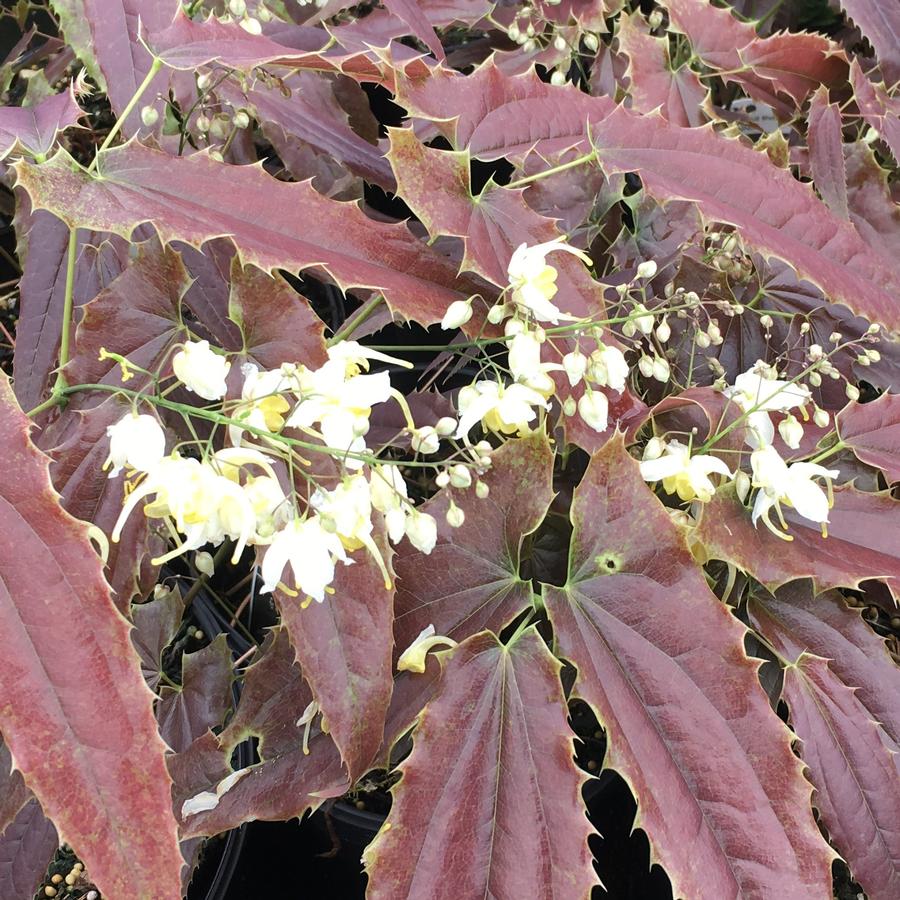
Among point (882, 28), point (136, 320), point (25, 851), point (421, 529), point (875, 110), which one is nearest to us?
point (421, 529)

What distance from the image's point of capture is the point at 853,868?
67 cm

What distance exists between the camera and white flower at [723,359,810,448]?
25.2 inches

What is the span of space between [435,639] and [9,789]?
13.6 inches

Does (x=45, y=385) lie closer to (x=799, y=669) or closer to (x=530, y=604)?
(x=530, y=604)

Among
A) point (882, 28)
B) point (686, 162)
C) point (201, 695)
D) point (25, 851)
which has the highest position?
point (882, 28)

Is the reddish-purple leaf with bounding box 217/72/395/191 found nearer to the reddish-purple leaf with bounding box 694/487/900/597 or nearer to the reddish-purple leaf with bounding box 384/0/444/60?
the reddish-purple leaf with bounding box 384/0/444/60

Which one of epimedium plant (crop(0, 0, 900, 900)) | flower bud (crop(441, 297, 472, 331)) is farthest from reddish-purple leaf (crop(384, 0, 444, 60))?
flower bud (crop(441, 297, 472, 331))

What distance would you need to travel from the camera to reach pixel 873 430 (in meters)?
0.72

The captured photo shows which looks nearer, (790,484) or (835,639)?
(790,484)

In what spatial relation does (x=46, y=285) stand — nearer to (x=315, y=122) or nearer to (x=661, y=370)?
(x=315, y=122)

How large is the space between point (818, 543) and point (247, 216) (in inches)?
19.3

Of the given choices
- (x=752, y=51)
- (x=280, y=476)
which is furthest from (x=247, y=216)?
(x=752, y=51)

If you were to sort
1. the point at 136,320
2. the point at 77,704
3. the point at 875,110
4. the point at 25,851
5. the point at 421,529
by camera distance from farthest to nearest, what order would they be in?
the point at 875,110
the point at 25,851
the point at 136,320
the point at 421,529
the point at 77,704

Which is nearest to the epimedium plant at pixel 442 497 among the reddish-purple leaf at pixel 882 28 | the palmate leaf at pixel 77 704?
the palmate leaf at pixel 77 704
